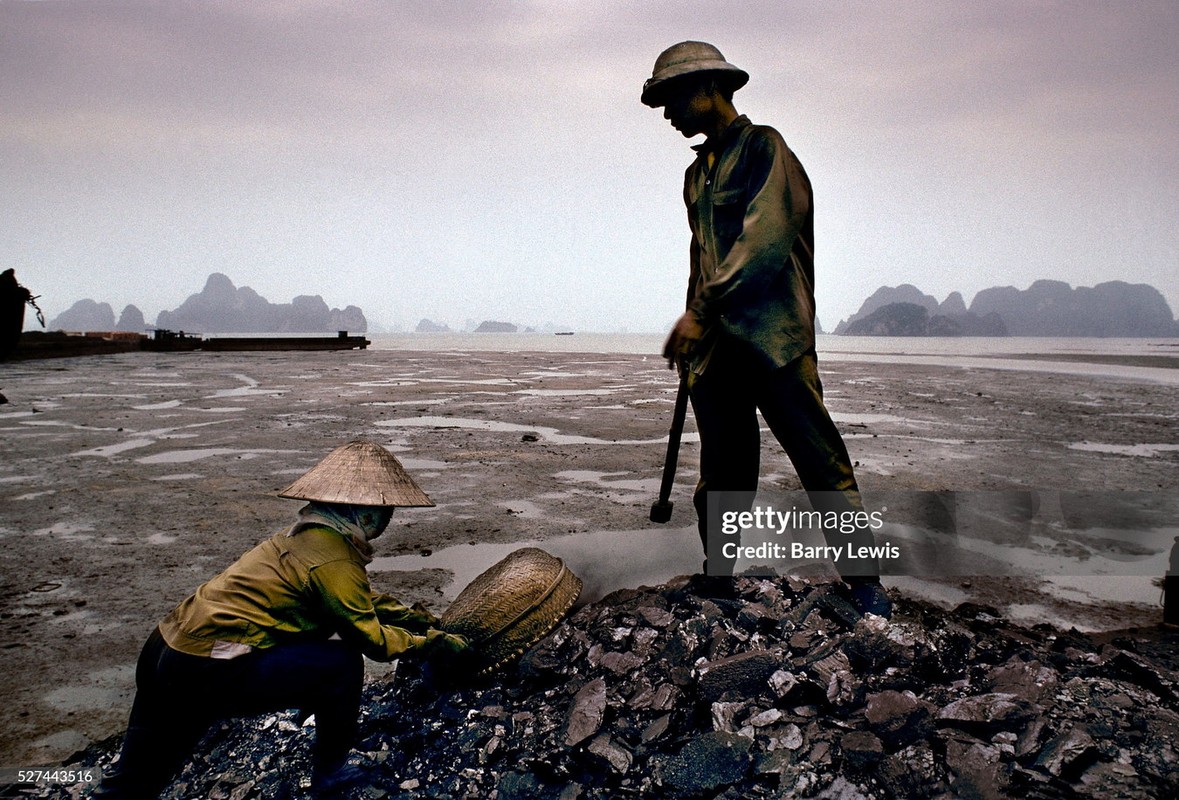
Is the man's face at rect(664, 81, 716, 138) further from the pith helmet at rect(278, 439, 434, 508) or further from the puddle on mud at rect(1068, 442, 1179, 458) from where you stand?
the puddle on mud at rect(1068, 442, 1179, 458)

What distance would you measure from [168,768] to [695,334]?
2.47m

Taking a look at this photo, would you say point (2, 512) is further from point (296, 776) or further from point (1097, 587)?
point (1097, 587)

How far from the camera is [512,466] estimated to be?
25.5 ft

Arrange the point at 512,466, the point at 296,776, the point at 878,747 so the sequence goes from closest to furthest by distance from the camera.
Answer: the point at 878,747
the point at 296,776
the point at 512,466

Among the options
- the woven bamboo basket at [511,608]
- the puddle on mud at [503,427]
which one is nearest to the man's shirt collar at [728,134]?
the woven bamboo basket at [511,608]

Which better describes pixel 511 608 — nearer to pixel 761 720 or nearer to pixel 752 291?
pixel 761 720

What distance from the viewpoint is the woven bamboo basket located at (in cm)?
291

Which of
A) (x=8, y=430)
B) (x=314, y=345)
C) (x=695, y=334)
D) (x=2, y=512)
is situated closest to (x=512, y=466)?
(x=2, y=512)

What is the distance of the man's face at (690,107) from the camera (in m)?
3.19

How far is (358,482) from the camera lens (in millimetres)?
2182

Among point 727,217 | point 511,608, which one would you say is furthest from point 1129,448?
point 511,608

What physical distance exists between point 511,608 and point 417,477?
437 cm

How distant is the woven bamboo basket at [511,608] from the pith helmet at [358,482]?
900mm

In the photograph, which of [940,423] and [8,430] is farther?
[940,423]
